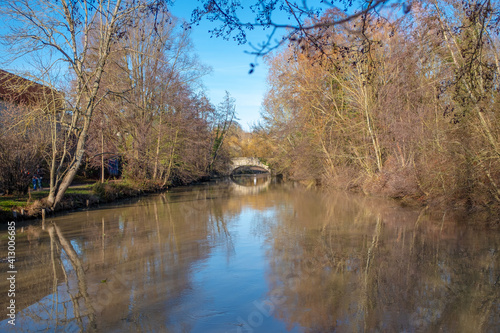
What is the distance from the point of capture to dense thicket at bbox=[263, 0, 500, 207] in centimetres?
670

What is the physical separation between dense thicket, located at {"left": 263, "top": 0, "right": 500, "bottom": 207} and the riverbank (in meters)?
9.94

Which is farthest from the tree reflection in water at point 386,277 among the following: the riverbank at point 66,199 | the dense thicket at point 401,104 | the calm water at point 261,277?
the riverbank at point 66,199

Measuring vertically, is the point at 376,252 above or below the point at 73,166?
below

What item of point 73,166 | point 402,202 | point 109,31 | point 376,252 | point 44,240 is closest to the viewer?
point 376,252

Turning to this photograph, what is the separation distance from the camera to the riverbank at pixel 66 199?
1220 cm

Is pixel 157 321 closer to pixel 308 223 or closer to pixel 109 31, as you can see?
pixel 308 223

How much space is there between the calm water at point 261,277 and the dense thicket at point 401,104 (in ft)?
7.03

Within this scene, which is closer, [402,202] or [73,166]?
[73,166]

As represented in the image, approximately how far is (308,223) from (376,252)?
3.90 meters

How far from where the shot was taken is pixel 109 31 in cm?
1270

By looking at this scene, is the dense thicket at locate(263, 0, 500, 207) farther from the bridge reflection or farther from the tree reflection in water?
the bridge reflection

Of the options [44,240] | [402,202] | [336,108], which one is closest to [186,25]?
[44,240]

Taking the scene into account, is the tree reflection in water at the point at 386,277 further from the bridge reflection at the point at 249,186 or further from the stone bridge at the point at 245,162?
the stone bridge at the point at 245,162

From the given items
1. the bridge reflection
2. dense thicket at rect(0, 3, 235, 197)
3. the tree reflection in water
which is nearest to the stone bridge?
the bridge reflection
